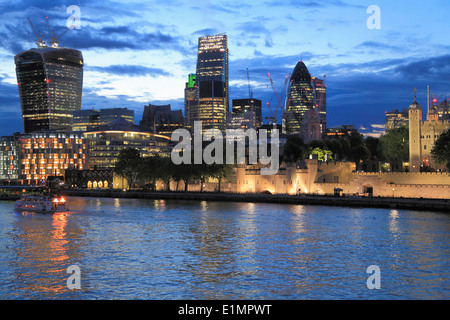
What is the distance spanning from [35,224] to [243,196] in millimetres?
49917

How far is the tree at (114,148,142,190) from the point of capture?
140125mm

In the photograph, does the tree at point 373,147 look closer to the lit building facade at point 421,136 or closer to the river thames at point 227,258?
the lit building facade at point 421,136

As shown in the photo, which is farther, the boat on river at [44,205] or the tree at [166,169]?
the tree at [166,169]

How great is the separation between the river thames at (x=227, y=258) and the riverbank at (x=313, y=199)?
45.9 feet

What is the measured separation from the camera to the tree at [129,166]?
140125mm

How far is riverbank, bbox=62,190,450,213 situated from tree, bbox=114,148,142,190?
31.2 feet

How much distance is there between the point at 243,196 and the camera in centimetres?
10712

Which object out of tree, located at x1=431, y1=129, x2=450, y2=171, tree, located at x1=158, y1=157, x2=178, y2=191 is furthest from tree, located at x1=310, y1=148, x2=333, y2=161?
tree, located at x1=431, y1=129, x2=450, y2=171

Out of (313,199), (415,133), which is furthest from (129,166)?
(415,133)

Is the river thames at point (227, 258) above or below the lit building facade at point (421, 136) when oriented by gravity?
below

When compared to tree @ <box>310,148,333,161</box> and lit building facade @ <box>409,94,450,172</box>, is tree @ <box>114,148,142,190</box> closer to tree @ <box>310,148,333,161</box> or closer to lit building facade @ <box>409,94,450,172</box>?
tree @ <box>310,148,333,161</box>

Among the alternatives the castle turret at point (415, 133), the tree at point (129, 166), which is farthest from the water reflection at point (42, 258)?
the tree at point (129, 166)
